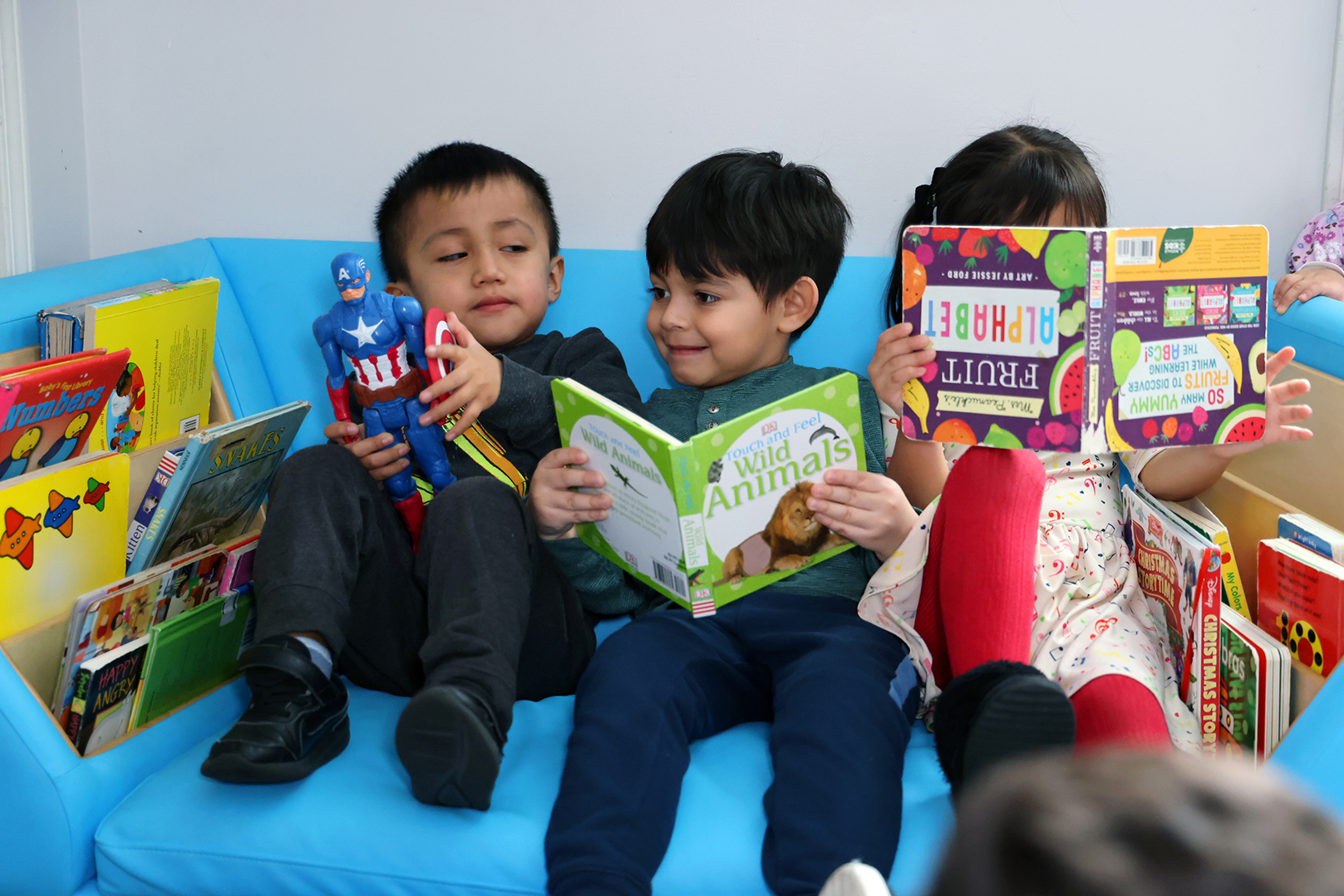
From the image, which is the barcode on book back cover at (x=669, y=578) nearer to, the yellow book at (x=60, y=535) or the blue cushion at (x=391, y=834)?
the blue cushion at (x=391, y=834)

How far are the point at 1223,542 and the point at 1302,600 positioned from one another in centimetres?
9

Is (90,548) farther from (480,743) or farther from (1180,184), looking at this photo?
(1180,184)

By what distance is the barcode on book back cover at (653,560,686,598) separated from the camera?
3.14 ft

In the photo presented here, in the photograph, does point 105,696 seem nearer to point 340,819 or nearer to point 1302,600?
point 340,819

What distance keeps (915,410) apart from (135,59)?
1401 mm

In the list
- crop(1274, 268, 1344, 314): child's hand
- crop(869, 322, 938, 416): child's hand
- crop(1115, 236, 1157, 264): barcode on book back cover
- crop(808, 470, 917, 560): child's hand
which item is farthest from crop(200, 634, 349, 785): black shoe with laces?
crop(1274, 268, 1344, 314): child's hand

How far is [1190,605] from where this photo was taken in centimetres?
92

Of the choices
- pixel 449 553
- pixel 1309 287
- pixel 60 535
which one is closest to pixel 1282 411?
pixel 1309 287

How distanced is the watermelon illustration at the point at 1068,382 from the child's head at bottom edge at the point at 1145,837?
740 millimetres

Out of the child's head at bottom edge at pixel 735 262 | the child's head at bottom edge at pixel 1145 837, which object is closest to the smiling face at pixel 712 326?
the child's head at bottom edge at pixel 735 262

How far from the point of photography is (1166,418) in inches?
36.7

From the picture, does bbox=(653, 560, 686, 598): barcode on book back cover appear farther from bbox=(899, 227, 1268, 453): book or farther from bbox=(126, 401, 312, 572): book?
bbox=(126, 401, 312, 572): book

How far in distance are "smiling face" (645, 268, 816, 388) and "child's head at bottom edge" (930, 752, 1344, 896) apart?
1.00 meters

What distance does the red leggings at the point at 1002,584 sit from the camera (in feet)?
2.87
